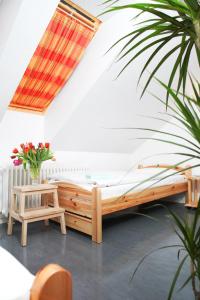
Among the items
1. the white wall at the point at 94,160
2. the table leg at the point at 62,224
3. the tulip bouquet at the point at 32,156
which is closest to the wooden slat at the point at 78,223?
the table leg at the point at 62,224

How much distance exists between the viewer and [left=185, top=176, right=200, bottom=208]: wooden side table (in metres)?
3.88

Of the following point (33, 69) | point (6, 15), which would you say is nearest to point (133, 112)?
point (33, 69)

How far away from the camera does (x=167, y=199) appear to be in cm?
435

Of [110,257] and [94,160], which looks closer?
[110,257]

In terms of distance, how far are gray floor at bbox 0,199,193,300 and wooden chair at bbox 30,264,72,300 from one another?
0.93 meters

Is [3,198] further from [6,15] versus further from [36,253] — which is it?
[6,15]

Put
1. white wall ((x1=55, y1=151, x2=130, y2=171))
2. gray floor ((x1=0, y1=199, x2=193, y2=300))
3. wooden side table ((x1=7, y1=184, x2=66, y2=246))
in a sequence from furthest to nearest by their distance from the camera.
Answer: white wall ((x1=55, y1=151, x2=130, y2=171)), wooden side table ((x1=7, y1=184, x2=66, y2=246)), gray floor ((x1=0, y1=199, x2=193, y2=300))

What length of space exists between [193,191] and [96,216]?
238cm

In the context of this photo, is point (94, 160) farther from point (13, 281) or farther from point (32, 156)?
point (13, 281)

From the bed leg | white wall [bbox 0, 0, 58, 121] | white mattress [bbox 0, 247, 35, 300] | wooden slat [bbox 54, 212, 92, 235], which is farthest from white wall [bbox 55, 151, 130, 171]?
white mattress [bbox 0, 247, 35, 300]

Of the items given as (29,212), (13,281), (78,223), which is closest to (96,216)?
(78,223)

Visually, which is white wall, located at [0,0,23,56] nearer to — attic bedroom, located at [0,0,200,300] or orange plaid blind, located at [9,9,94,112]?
attic bedroom, located at [0,0,200,300]

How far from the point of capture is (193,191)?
395 cm

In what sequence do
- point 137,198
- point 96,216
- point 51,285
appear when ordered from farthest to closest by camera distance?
point 137,198 → point 96,216 → point 51,285
